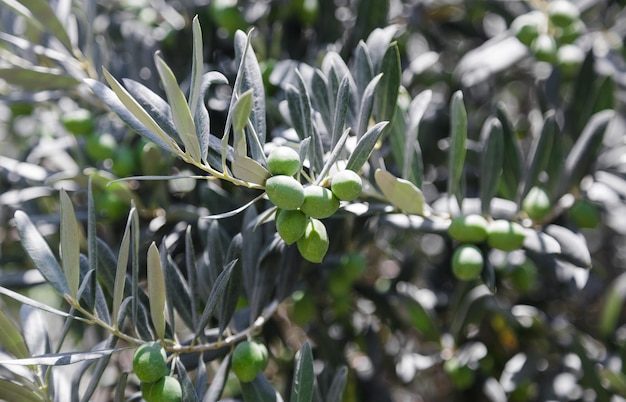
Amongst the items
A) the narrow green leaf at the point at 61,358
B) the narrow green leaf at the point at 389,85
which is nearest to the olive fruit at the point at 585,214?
the narrow green leaf at the point at 389,85

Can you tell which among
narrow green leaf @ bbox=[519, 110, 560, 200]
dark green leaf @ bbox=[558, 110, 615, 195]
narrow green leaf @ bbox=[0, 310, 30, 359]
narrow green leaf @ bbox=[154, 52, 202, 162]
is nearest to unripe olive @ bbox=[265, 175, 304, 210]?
narrow green leaf @ bbox=[154, 52, 202, 162]

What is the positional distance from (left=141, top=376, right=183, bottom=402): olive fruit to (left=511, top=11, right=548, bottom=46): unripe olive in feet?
3.52

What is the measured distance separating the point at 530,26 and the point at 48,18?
3.35ft

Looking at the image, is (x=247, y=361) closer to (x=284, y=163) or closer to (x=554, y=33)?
(x=284, y=163)

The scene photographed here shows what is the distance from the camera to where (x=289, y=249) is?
1123mm

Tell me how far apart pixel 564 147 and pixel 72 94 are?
1070 millimetres

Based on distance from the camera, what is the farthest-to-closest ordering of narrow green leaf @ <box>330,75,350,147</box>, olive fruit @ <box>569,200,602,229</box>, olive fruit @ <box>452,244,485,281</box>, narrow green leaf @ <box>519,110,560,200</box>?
olive fruit @ <box>569,200,602,229</box> < narrow green leaf @ <box>519,110,560,200</box> < olive fruit @ <box>452,244,485,281</box> < narrow green leaf @ <box>330,75,350,147</box>

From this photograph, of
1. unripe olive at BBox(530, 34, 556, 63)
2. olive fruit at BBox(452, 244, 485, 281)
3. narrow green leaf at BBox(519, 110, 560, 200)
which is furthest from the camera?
unripe olive at BBox(530, 34, 556, 63)

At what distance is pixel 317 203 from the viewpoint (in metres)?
0.83

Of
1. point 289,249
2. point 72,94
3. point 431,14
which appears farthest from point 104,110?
point 431,14

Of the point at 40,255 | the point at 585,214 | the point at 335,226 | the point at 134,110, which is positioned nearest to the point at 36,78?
the point at 40,255

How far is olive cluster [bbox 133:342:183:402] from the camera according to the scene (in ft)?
2.94

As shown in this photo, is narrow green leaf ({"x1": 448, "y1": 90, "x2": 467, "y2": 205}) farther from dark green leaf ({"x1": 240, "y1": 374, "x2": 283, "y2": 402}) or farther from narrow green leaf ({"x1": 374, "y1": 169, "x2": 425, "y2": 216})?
dark green leaf ({"x1": 240, "y1": 374, "x2": 283, "y2": 402})

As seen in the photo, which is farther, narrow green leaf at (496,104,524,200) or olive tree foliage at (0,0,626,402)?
narrow green leaf at (496,104,524,200)
